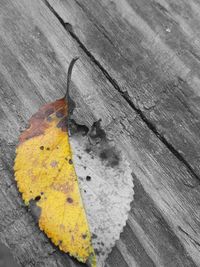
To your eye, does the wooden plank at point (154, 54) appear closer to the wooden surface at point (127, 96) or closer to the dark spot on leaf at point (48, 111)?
the wooden surface at point (127, 96)

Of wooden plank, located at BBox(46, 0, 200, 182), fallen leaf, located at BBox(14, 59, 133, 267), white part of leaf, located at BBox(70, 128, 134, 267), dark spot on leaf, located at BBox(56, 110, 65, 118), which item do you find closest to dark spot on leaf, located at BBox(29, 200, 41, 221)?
fallen leaf, located at BBox(14, 59, 133, 267)

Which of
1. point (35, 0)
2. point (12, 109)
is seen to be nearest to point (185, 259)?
point (12, 109)

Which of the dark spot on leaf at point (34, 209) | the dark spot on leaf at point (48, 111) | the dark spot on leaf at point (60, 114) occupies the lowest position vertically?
the dark spot on leaf at point (34, 209)

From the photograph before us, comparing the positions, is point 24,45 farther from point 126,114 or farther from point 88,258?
point 88,258

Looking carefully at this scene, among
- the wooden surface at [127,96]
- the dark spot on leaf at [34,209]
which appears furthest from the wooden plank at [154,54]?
the dark spot on leaf at [34,209]

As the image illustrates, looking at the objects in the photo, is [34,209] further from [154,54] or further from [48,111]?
[154,54]

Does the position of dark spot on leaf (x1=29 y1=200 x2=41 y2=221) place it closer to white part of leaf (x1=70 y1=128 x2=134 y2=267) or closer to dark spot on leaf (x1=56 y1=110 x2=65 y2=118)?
→ white part of leaf (x1=70 y1=128 x2=134 y2=267)

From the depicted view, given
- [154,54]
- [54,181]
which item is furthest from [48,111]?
[154,54]
